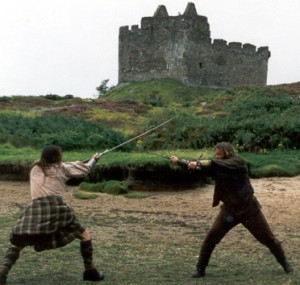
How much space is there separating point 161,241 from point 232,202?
3578 mm

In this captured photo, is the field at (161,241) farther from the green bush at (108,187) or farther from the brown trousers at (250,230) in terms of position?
the green bush at (108,187)

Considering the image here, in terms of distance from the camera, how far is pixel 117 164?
20.2 meters

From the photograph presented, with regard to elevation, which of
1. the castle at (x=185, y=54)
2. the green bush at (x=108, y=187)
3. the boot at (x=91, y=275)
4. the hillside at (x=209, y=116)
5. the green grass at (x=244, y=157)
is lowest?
the boot at (x=91, y=275)

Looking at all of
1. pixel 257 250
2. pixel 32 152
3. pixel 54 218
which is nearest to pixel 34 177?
pixel 54 218

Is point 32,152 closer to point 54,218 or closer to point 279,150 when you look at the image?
point 279,150

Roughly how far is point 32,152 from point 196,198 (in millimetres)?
7415

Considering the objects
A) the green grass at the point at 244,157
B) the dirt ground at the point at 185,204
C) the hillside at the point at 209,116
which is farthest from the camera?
the hillside at the point at 209,116

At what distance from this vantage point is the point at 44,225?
8742mm

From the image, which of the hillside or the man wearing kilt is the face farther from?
the hillside

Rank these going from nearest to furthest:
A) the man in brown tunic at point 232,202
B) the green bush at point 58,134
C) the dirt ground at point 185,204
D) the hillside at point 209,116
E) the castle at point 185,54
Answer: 1. the man in brown tunic at point 232,202
2. the dirt ground at point 185,204
3. the hillside at point 209,116
4. the green bush at point 58,134
5. the castle at point 185,54

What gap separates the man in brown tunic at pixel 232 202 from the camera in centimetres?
948

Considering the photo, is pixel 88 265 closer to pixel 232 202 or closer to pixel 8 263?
pixel 8 263

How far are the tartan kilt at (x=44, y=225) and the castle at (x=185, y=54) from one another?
50.0 metres

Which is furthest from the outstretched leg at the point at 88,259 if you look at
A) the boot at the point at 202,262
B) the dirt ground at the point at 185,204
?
the dirt ground at the point at 185,204
